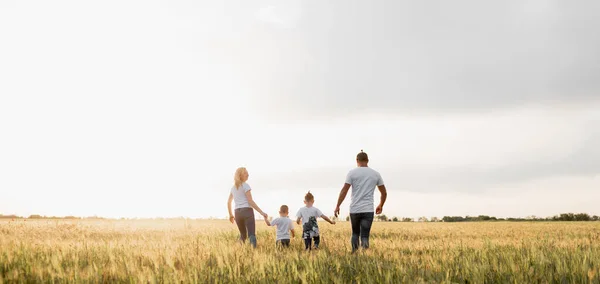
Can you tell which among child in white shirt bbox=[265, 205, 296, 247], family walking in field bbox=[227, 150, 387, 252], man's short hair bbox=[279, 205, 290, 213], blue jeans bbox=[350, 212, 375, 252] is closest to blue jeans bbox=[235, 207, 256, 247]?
family walking in field bbox=[227, 150, 387, 252]

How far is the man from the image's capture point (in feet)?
33.7

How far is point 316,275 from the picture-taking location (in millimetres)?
5281

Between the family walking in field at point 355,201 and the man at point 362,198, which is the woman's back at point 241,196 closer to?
the family walking in field at point 355,201

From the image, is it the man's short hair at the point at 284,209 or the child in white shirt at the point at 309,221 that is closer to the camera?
the child in white shirt at the point at 309,221

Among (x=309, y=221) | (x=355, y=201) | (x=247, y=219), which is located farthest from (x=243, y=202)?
(x=355, y=201)

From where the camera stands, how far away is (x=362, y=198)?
10.3m

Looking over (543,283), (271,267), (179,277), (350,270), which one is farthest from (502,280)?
(179,277)

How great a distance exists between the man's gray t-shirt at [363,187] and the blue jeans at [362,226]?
101 mm

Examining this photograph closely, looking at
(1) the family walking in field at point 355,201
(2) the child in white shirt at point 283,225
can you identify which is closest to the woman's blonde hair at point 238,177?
(1) the family walking in field at point 355,201

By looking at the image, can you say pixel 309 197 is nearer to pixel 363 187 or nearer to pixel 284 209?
pixel 284 209

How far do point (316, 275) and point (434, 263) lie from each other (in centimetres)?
208

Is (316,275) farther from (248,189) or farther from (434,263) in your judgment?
(248,189)

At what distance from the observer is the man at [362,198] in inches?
404

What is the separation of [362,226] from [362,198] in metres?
0.59
